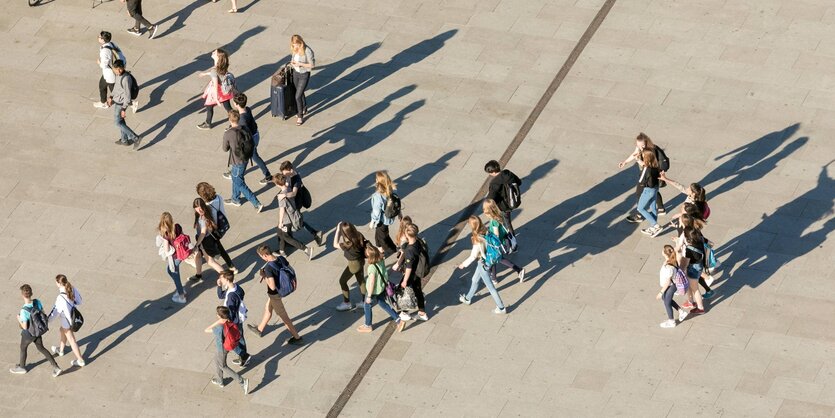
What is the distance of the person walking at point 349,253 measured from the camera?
21578 mm

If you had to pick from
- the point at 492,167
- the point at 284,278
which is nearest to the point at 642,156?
the point at 492,167

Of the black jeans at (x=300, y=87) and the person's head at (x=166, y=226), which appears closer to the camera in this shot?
the person's head at (x=166, y=226)

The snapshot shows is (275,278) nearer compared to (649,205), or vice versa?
(275,278)

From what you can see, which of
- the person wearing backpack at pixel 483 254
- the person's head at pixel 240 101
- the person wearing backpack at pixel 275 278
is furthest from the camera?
the person's head at pixel 240 101

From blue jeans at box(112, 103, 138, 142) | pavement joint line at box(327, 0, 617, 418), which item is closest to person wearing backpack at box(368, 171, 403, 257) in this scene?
pavement joint line at box(327, 0, 617, 418)

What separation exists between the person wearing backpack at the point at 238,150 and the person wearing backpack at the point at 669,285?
649cm

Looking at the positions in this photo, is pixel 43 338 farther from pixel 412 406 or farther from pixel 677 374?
pixel 677 374

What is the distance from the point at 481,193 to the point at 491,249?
9.35 ft

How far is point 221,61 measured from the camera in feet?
83.9

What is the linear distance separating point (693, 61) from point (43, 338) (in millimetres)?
12212

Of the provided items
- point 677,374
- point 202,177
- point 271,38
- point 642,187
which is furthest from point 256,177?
point 677,374

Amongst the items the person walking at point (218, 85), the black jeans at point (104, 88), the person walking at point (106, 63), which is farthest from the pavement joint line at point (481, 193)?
the black jeans at point (104, 88)

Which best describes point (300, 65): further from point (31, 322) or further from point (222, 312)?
point (31, 322)

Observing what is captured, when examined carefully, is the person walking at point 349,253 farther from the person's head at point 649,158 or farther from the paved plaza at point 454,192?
the person's head at point 649,158
